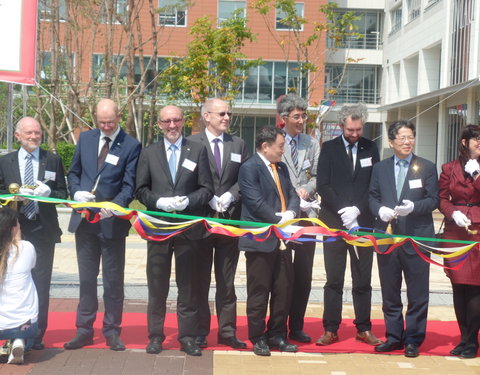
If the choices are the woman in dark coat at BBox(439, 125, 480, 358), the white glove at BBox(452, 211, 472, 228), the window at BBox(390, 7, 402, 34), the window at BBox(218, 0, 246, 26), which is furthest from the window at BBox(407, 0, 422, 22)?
the white glove at BBox(452, 211, 472, 228)

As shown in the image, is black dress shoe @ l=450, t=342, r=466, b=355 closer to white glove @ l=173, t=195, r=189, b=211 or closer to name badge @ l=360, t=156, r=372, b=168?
name badge @ l=360, t=156, r=372, b=168

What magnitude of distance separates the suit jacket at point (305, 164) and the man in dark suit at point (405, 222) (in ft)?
2.02

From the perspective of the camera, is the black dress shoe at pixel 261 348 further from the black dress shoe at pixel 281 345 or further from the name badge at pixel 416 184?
the name badge at pixel 416 184

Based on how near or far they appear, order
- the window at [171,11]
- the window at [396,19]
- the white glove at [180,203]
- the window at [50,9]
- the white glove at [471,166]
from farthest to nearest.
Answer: the window at [396,19] < the window at [171,11] < the window at [50,9] < the white glove at [471,166] < the white glove at [180,203]

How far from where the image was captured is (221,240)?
237 inches

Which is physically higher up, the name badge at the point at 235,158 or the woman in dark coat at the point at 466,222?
the name badge at the point at 235,158

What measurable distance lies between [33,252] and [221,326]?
1.66m

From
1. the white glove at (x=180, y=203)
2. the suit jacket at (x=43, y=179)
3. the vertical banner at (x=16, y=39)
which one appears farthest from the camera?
the vertical banner at (x=16, y=39)

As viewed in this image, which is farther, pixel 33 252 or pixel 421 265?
pixel 421 265

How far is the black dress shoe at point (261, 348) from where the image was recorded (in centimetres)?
576

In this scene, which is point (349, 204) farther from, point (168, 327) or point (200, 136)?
point (168, 327)

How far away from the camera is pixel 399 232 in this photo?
19.5ft

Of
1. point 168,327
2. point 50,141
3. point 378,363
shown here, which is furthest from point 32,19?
point 50,141

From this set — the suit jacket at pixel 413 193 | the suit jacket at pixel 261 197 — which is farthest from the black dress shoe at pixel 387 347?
Answer: the suit jacket at pixel 261 197
